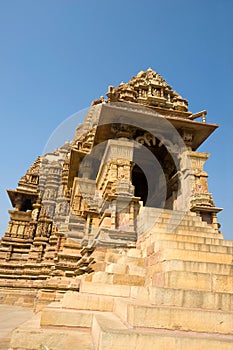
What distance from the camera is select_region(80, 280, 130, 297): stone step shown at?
15.4ft

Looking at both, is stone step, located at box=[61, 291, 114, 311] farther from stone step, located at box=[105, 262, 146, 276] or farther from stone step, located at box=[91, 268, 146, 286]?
stone step, located at box=[105, 262, 146, 276]

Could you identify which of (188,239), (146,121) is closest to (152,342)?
(188,239)

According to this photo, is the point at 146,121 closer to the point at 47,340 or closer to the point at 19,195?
the point at 47,340

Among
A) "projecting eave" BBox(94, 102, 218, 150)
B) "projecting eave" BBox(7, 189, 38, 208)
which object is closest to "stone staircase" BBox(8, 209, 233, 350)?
"projecting eave" BBox(94, 102, 218, 150)

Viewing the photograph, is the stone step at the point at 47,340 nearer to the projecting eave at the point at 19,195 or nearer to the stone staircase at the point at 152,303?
the stone staircase at the point at 152,303

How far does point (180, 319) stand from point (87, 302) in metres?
1.76

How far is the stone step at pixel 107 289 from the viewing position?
4.70m

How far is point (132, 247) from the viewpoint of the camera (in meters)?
7.15

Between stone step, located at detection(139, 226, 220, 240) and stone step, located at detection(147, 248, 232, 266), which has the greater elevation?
stone step, located at detection(139, 226, 220, 240)

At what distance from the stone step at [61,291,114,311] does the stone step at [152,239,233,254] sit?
1.62m

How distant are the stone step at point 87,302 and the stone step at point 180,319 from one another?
1.29 meters

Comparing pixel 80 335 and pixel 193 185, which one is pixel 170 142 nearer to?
pixel 193 185

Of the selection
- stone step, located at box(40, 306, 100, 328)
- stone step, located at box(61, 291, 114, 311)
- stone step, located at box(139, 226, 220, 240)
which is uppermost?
stone step, located at box(139, 226, 220, 240)

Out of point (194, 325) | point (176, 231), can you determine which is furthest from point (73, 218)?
point (194, 325)
